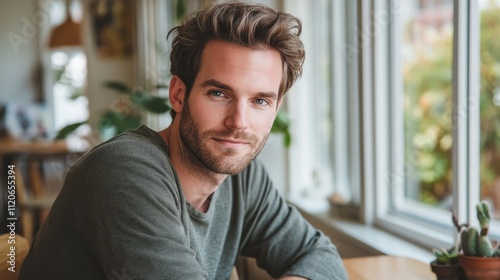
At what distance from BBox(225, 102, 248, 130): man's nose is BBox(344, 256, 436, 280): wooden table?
54 cm

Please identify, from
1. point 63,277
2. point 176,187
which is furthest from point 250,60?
point 63,277

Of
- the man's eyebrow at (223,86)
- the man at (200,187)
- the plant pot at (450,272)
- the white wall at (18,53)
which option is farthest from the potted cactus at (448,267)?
the white wall at (18,53)

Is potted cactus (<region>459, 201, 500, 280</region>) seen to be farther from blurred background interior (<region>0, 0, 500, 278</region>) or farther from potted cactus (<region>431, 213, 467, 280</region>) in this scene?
blurred background interior (<region>0, 0, 500, 278</region>)

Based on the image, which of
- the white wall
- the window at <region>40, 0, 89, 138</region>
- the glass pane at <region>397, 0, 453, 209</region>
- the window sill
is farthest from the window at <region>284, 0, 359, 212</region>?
the white wall

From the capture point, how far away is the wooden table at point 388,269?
1.51 meters

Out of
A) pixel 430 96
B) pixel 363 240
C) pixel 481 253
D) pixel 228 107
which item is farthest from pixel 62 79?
pixel 481 253

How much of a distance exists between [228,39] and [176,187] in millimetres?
358

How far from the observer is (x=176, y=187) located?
1280 millimetres

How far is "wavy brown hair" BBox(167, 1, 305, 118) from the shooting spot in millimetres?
1337

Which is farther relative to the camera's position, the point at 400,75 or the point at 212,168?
the point at 400,75

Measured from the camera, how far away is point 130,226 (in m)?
1.09

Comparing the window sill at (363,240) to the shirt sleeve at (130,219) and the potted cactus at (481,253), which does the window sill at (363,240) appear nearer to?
the potted cactus at (481,253)

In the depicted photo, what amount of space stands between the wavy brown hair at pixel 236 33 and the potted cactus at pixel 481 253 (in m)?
0.55

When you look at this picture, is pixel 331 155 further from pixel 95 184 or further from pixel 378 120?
pixel 95 184
